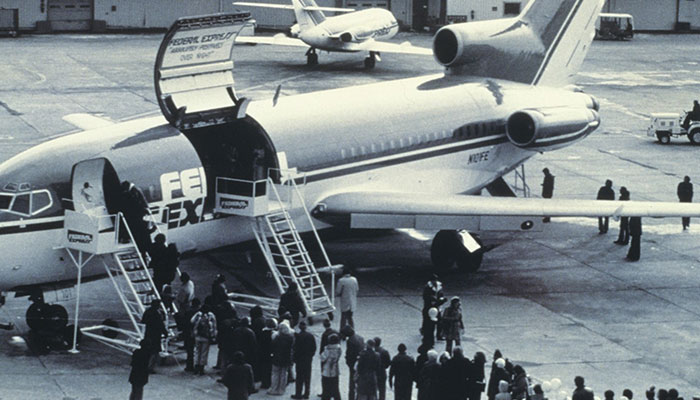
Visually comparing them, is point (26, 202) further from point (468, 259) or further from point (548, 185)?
point (548, 185)

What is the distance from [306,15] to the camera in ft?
207

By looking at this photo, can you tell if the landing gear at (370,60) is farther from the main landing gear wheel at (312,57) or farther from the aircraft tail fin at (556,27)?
the aircraft tail fin at (556,27)

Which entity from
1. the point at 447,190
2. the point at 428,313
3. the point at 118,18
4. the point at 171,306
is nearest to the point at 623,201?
the point at 447,190

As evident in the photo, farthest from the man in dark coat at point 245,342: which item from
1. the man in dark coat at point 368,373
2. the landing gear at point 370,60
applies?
the landing gear at point 370,60

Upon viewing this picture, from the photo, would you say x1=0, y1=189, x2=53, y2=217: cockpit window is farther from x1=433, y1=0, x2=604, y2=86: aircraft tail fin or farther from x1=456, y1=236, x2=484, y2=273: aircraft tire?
x1=433, y1=0, x2=604, y2=86: aircraft tail fin

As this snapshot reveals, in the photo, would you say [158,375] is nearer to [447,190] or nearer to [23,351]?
[23,351]

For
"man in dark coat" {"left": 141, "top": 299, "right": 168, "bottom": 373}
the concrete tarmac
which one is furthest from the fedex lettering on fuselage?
"man in dark coat" {"left": 141, "top": 299, "right": 168, "bottom": 373}

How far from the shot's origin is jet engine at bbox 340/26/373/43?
6234cm

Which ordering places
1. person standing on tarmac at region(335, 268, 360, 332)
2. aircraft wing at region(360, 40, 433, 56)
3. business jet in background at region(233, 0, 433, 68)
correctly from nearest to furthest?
person standing on tarmac at region(335, 268, 360, 332) < aircraft wing at region(360, 40, 433, 56) < business jet in background at region(233, 0, 433, 68)

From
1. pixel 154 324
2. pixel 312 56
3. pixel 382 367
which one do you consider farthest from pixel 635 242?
pixel 312 56

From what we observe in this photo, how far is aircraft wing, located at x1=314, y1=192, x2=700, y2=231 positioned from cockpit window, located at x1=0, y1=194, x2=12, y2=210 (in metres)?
7.69

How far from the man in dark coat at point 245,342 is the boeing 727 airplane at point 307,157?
3.48 meters

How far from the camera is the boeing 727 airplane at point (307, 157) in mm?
23984

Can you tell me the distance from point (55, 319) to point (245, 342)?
4.37m
